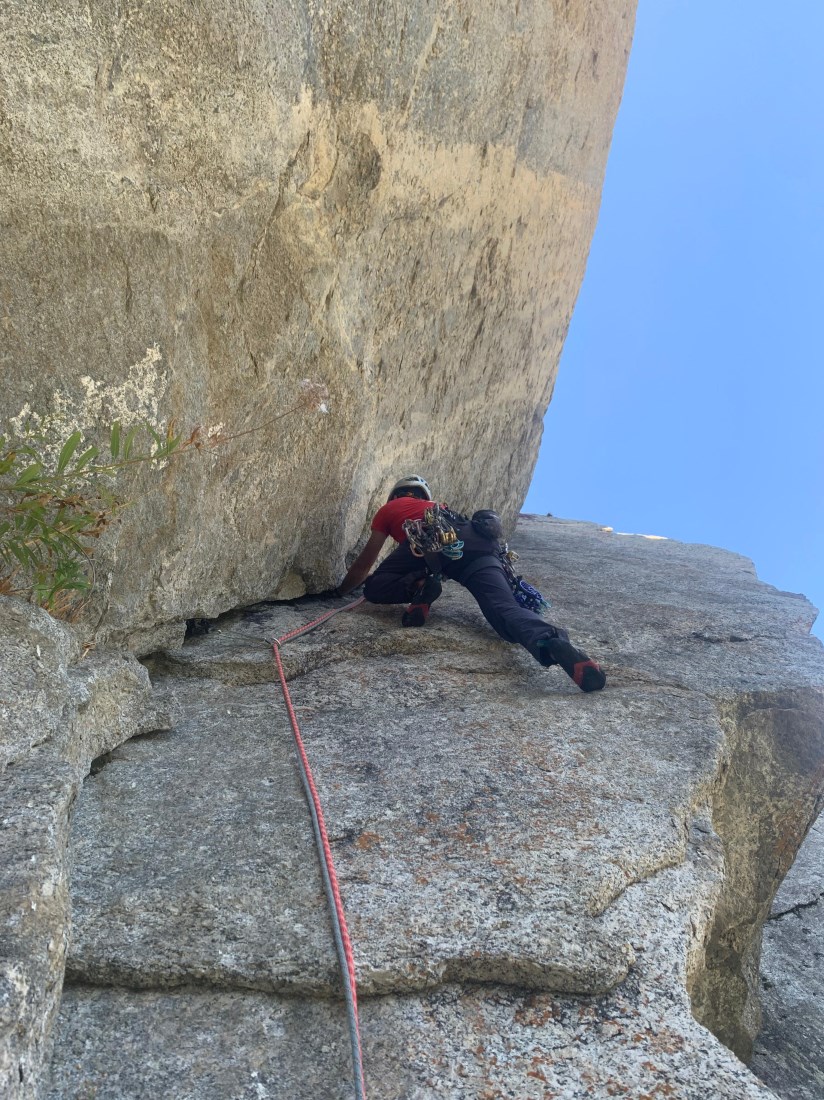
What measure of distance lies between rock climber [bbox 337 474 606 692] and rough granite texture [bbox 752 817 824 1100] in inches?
97.2

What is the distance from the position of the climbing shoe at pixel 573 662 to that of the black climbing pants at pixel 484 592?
4 cm

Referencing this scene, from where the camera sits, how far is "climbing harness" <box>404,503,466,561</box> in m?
5.02

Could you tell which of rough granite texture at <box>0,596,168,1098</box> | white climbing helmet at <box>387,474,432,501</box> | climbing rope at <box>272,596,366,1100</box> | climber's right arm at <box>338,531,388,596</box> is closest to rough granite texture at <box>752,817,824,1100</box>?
climbing rope at <box>272,596,366,1100</box>

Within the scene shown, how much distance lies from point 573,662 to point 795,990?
259cm

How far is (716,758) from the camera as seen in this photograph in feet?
12.3

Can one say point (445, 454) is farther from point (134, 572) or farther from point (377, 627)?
point (134, 572)

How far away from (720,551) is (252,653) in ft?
21.0

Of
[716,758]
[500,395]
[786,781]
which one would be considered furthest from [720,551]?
[716,758]

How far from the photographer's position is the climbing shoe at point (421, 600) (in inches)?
198

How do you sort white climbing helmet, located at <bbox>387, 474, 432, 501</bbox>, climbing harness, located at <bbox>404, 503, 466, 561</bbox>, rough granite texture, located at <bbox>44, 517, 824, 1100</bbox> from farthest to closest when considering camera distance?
white climbing helmet, located at <bbox>387, 474, 432, 501</bbox> → climbing harness, located at <bbox>404, 503, 466, 561</bbox> → rough granite texture, located at <bbox>44, 517, 824, 1100</bbox>

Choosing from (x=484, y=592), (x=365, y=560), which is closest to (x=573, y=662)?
(x=484, y=592)

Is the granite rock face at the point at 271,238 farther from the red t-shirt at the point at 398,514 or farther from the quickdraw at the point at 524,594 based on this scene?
the quickdraw at the point at 524,594

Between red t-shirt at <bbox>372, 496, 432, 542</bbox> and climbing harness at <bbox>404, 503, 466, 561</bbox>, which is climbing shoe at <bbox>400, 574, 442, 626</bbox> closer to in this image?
climbing harness at <bbox>404, 503, 466, 561</bbox>

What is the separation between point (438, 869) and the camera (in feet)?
8.83
